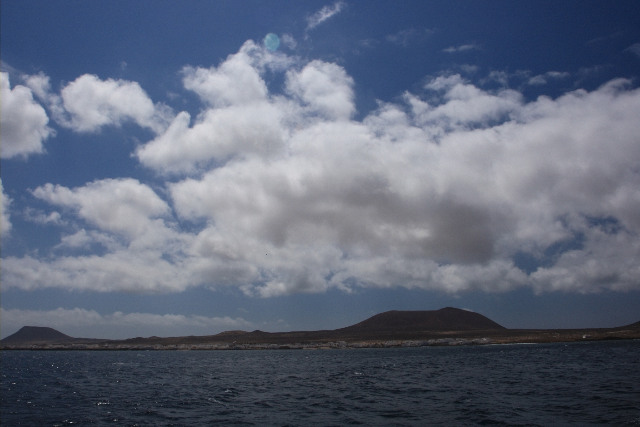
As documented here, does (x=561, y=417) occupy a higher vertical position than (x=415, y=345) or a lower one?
higher

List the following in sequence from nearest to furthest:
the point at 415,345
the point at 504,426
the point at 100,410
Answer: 1. the point at 504,426
2. the point at 100,410
3. the point at 415,345

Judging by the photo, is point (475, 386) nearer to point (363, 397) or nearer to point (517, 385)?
point (517, 385)

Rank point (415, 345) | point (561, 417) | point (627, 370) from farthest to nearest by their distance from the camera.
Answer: point (415, 345)
point (627, 370)
point (561, 417)

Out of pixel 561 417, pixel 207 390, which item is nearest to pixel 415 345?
pixel 207 390

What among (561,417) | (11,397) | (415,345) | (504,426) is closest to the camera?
(504,426)

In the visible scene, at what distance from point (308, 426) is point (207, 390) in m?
23.1

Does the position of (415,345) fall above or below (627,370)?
below

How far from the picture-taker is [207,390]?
43844 mm

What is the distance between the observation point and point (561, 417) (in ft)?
82.3

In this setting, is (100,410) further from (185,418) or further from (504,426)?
(504,426)

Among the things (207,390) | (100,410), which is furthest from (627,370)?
(100,410)

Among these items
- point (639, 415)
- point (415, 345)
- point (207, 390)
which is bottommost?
point (415, 345)

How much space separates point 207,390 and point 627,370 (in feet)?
164

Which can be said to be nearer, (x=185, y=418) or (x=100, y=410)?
(x=185, y=418)
